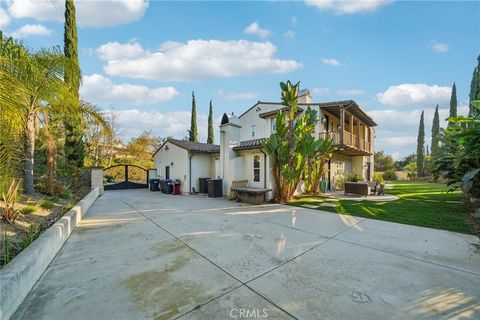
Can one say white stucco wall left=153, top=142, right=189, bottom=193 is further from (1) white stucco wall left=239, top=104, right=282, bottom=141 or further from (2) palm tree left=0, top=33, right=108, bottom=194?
(1) white stucco wall left=239, top=104, right=282, bottom=141

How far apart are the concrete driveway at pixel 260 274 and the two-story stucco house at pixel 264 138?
252 inches

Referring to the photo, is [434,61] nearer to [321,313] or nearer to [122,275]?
[321,313]

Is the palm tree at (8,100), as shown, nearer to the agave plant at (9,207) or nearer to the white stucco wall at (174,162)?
the agave plant at (9,207)

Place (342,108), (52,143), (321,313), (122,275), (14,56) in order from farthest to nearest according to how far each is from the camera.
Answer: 1. (342,108)
2. (52,143)
3. (14,56)
4. (122,275)
5. (321,313)

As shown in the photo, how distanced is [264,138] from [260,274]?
33.7 ft

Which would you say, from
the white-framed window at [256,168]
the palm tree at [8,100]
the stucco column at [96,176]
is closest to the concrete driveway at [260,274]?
the palm tree at [8,100]

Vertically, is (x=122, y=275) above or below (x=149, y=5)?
below

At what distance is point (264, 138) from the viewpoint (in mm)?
13055

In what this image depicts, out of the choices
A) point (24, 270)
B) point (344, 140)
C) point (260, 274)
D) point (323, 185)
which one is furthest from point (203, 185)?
point (24, 270)

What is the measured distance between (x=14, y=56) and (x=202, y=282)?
5041 millimetres

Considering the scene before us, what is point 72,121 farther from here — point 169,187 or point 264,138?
point 264,138

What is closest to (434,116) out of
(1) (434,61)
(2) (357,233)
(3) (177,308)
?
(1) (434,61)

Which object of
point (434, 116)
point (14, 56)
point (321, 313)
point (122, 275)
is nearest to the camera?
point (321, 313)

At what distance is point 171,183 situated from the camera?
14781 millimetres
